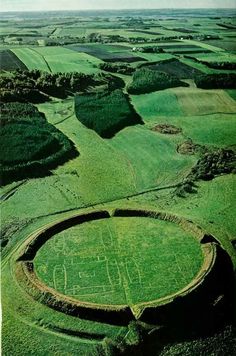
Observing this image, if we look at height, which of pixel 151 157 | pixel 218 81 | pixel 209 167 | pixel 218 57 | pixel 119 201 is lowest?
pixel 119 201

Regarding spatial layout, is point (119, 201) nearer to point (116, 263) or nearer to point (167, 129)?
point (116, 263)

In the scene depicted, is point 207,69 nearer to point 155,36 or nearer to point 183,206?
point 155,36

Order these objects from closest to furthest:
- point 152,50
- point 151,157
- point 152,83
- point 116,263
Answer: point 116,263
point 151,157
point 152,83
point 152,50

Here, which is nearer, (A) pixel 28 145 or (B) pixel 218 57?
(A) pixel 28 145

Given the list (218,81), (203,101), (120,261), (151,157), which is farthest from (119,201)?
(218,81)

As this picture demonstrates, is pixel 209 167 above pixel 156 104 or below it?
below

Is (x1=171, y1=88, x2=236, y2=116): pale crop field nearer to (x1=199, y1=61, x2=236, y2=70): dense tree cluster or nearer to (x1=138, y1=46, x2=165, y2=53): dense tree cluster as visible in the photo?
(x1=199, y1=61, x2=236, y2=70): dense tree cluster
